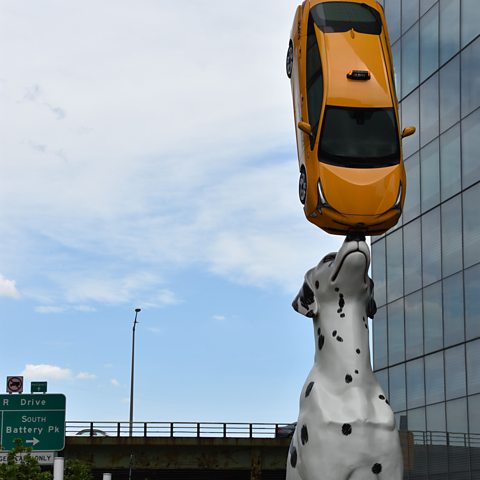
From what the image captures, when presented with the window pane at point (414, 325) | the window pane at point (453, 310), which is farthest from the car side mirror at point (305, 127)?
the window pane at point (414, 325)

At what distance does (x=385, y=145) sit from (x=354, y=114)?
0.46 meters

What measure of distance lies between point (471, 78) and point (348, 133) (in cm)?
1806

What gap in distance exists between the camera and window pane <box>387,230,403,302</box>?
3328 cm

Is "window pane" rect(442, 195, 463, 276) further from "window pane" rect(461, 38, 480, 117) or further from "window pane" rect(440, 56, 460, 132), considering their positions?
"window pane" rect(461, 38, 480, 117)

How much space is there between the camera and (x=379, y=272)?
114 ft

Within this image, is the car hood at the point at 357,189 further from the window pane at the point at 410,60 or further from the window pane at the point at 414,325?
the window pane at the point at 410,60

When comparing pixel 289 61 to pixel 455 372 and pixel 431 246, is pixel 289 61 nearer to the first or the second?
pixel 455 372

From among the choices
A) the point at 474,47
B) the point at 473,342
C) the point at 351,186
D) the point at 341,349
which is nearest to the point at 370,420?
the point at 341,349

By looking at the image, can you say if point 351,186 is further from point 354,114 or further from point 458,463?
point 458,463

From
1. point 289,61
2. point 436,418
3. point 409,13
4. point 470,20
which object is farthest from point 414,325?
point 289,61

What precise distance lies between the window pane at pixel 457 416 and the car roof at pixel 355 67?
17.6 m

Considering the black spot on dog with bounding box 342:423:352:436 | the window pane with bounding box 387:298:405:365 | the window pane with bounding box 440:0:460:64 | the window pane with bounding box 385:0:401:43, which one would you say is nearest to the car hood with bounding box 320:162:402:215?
the black spot on dog with bounding box 342:423:352:436

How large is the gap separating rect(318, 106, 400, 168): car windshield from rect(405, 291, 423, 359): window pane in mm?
19915

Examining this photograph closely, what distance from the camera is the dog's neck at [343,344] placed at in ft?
39.6
